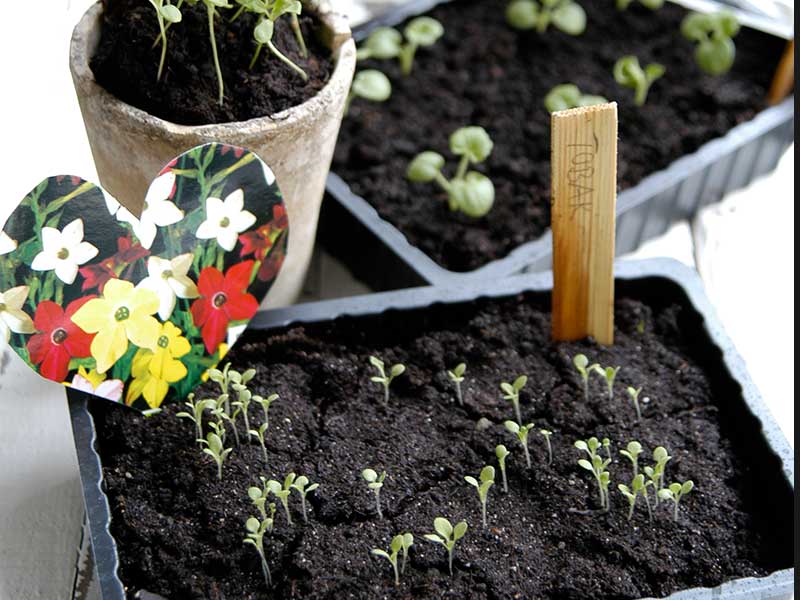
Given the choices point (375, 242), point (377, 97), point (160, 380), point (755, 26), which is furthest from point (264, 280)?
point (755, 26)

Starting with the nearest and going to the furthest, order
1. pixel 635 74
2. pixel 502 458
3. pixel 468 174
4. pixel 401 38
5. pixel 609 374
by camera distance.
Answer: pixel 502 458
pixel 609 374
pixel 468 174
pixel 635 74
pixel 401 38

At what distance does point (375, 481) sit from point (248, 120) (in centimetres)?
45

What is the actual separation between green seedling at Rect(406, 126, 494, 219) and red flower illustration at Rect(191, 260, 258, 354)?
0.42 m

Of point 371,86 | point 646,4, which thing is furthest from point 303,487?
point 646,4

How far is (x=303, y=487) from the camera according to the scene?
1.35 meters

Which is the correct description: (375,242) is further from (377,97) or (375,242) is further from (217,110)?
(217,110)

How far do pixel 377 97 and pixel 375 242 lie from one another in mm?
253

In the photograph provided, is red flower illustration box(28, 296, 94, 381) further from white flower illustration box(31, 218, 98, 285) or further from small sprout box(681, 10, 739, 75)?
small sprout box(681, 10, 739, 75)

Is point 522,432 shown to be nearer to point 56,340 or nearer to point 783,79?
point 56,340

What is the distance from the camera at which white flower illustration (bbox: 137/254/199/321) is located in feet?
4.45

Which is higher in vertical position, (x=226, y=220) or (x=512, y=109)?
(x=226, y=220)

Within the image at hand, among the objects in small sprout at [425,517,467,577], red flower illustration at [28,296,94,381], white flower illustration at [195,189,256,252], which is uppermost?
white flower illustration at [195,189,256,252]

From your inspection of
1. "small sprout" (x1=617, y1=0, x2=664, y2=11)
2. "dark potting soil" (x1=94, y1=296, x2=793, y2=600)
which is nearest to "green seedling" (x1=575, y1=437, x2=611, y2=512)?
"dark potting soil" (x1=94, y1=296, x2=793, y2=600)

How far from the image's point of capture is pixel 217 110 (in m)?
1.43
